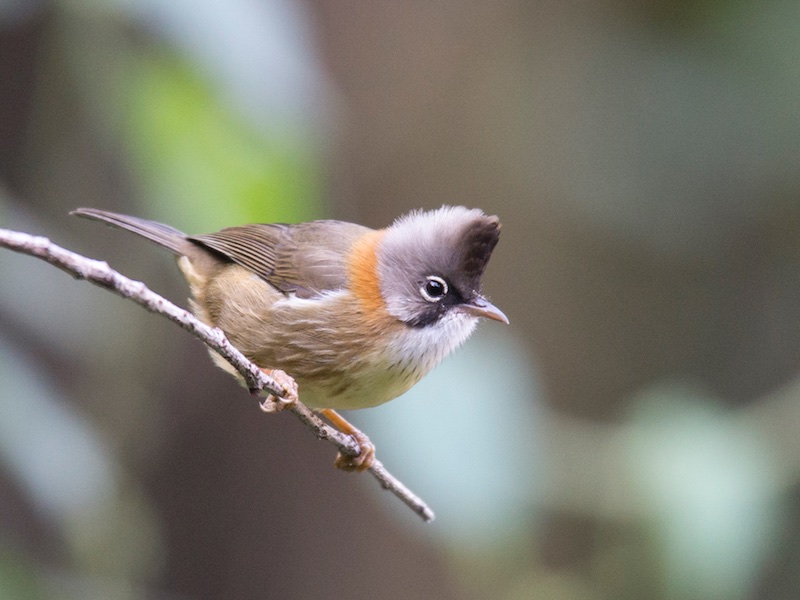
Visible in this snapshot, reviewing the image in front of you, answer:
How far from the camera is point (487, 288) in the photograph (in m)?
6.47

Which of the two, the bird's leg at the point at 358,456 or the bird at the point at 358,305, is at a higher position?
the bird at the point at 358,305

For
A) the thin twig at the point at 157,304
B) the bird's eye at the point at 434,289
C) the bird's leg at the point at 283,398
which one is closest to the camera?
the thin twig at the point at 157,304

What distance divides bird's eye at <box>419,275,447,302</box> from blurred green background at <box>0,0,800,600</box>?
35 centimetres

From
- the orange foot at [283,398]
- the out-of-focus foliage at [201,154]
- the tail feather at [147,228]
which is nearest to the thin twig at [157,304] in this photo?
the orange foot at [283,398]

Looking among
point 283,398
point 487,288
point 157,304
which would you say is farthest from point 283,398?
point 487,288

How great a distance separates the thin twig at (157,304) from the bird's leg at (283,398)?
0.12 ft

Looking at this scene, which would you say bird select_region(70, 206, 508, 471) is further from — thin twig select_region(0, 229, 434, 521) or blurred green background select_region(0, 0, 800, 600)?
thin twig select_region(0, 229, 434, 521)

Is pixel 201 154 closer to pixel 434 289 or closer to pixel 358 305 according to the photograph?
pixel 358 305

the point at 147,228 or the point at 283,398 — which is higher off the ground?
the point at 147,228

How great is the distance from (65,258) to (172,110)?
3.90ft

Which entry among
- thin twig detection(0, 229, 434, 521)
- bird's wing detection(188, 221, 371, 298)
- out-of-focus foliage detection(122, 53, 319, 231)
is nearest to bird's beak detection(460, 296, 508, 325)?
bird's wing detection(188, 221, 371, 298)

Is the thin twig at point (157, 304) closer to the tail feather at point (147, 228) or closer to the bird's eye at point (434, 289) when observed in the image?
the bird's eye at point (434, 289)

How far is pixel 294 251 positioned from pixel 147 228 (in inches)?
24.2

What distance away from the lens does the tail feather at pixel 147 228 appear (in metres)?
3.26
